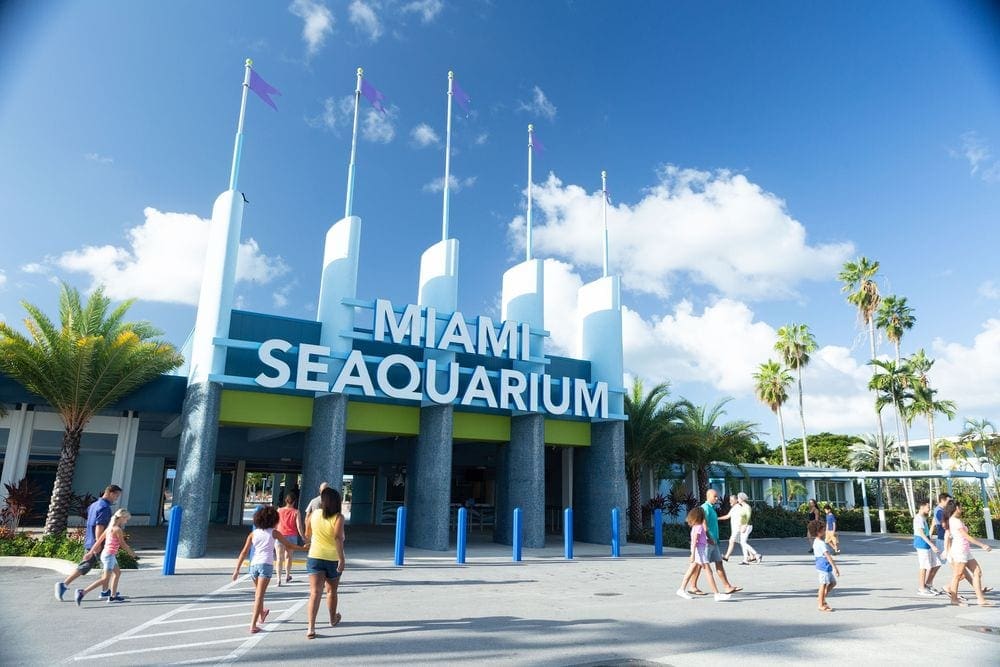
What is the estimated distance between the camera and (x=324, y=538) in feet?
25.1

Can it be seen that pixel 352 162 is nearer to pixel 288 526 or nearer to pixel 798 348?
pixel 288 526

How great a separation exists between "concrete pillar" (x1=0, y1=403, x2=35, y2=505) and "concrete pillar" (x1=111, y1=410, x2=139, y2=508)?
7.51 feet

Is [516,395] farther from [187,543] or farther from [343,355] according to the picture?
[187,543]

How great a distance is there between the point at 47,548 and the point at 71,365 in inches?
174

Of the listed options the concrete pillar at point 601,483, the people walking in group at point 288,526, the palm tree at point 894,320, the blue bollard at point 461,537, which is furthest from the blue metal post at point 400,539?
the palm tree at point 894,320

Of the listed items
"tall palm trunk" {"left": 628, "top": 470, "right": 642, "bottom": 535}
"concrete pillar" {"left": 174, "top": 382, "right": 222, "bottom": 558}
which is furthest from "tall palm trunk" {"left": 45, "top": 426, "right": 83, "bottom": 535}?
"tall palm trunk" {"left": 628, "top": 470, "right": 642, "bottom": 535}

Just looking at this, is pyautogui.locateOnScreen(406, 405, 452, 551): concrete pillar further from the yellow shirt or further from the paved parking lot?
the yellow shirt

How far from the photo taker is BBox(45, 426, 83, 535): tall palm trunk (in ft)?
51.9

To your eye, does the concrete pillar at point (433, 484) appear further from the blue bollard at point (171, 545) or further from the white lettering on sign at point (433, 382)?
the blue bollard at point (171, 545)

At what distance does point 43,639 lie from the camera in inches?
290

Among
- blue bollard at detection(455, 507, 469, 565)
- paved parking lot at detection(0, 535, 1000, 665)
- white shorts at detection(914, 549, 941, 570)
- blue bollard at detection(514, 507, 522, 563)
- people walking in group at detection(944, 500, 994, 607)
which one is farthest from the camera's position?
blue bollard at detection(514, 507, 522, 563)

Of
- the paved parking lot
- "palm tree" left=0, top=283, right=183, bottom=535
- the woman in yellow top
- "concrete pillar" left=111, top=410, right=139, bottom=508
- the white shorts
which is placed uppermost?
"palm tree" left=0, top=283, right=183, bottom=535

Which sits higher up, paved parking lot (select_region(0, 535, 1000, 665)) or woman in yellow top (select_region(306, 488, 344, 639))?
woman in yellow top (select_region(306, 488, 344, 639))

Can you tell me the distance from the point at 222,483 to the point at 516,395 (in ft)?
60.6
